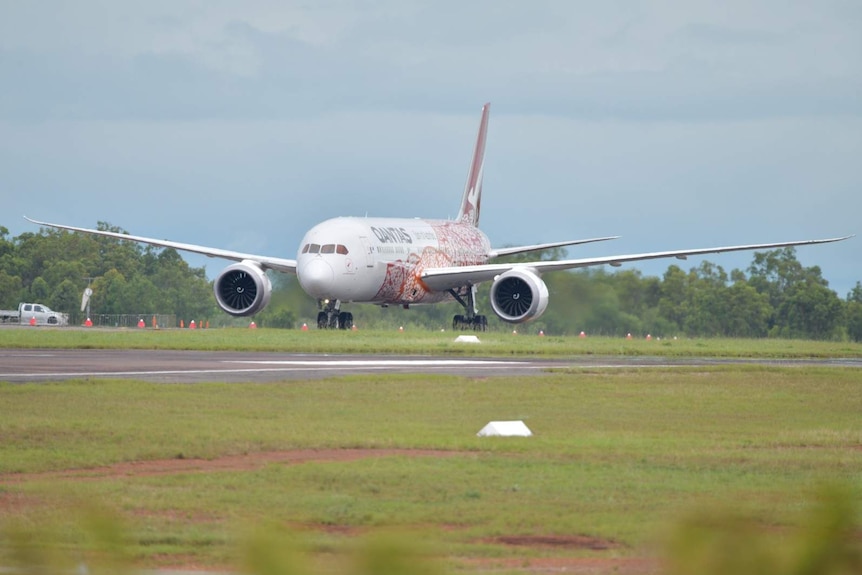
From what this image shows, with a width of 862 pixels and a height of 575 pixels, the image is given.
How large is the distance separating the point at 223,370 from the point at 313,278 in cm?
1863

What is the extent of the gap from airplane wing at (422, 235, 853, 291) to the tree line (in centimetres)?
255

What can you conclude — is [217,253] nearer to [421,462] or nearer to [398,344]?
[398,344]

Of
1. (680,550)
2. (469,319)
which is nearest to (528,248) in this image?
(469,319)

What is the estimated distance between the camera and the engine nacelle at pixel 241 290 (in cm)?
4669

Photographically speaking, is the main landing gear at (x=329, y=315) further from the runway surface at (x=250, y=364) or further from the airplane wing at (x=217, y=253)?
the runway surface at (x=250, y=364)

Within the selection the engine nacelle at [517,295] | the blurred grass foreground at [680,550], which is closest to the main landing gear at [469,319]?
the engine nacelle at [517,295]

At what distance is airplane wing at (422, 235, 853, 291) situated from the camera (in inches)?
1848

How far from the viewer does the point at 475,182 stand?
197ft

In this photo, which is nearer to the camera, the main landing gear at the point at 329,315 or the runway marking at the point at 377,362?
the runway marking at the point at 377,362

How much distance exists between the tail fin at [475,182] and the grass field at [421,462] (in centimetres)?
3693

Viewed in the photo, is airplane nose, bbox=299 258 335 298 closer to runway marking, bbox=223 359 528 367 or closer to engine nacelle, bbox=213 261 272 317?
engine nacelle, bbox=213 261 272 317

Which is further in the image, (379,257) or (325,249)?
(379,257)

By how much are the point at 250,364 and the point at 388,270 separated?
2026cm

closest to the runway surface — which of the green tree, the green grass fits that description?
the green grass
